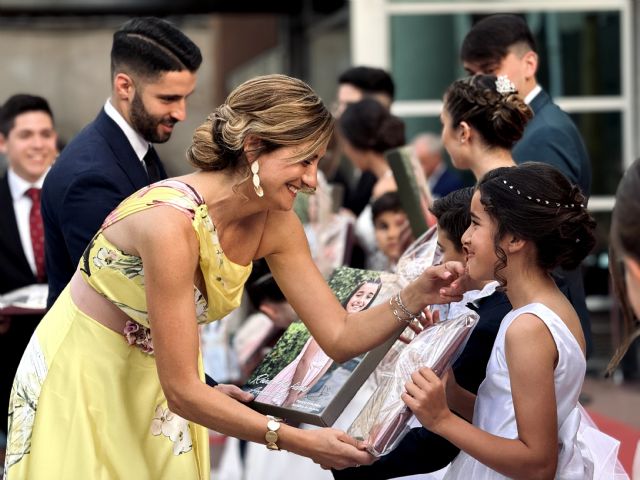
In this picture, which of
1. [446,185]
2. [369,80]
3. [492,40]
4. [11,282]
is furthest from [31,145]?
[446,185]

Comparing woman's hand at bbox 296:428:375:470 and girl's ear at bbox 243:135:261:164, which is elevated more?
girl's ear at bbox 243:135:261:164

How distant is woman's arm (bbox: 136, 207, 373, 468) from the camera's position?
9.61ft

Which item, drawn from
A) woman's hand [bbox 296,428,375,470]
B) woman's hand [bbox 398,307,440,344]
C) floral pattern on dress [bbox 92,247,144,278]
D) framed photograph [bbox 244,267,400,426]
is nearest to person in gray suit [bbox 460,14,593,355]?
framed photograph [bbox 244,267,400,426]

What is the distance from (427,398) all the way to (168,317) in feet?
2.11

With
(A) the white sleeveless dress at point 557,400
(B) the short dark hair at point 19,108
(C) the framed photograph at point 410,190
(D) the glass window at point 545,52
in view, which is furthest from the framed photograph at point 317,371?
(D) the glass window at point 545,52

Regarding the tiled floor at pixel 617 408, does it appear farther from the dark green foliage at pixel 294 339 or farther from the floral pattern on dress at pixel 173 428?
the floral pattern on dress at pixel 173 428

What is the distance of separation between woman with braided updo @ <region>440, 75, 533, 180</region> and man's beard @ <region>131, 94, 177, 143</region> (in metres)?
0.97

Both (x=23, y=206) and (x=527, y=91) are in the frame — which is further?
(x=23, y=206)

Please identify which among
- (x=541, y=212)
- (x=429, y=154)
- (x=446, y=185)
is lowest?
(x=429, y=154)

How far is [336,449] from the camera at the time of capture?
2.96m

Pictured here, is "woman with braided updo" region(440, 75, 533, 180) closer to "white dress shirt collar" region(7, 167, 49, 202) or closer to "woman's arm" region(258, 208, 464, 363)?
"woman's arm" region(258, 208, 464, 363)

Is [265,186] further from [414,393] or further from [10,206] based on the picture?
[10,206]

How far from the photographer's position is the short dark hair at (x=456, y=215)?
11.7 feet

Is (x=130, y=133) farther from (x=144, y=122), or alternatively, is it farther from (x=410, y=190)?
(x=410, y=190)
